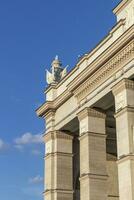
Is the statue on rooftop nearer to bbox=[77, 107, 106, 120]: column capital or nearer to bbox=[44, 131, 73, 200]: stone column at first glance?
bbox=[44, 131, 73, 200]: stone column

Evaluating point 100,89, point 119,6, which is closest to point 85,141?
point 100,89

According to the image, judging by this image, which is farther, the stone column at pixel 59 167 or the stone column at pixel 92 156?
the stone column at pixel 59 167

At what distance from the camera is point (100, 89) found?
99.3 ft

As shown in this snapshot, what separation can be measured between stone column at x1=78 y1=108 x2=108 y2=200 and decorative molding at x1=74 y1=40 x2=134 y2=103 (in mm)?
1300

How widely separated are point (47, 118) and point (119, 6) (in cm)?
1105

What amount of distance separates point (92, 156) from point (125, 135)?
449cm

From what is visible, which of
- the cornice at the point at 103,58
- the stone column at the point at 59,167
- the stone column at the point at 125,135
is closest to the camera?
the stone column at the point at 125,135

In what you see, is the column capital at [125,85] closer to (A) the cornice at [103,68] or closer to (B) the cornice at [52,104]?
(A) the cornice at [103,68]

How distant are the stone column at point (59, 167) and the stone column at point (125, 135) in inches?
334

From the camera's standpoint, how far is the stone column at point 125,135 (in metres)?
25.9

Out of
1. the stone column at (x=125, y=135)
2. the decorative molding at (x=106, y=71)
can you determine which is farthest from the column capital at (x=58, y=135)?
the stone column at (x=125, y=135)

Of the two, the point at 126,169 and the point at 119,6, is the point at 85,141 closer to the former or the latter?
the point at 126,169

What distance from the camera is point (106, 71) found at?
29.6 m

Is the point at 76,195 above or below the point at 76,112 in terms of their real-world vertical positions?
below
